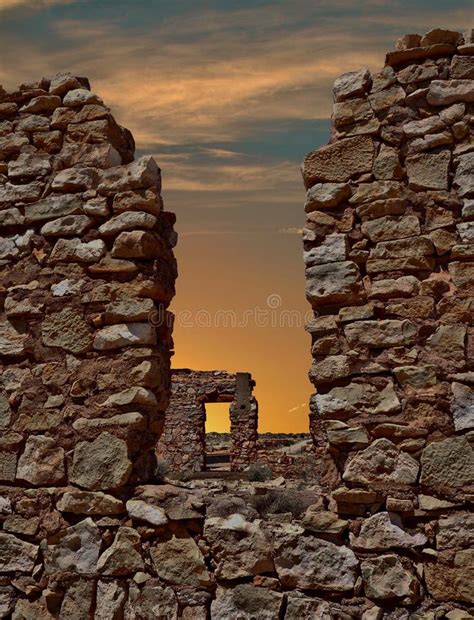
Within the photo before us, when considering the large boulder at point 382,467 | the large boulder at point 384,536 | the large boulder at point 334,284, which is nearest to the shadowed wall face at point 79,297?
the large boulder at point 334,284

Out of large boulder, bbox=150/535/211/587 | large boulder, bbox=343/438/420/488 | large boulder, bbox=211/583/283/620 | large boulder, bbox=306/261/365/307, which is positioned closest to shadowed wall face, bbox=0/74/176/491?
large boulder, bbox=150/535/211/587

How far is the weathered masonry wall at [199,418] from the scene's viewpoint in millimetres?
17312

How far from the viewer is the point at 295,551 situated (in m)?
3.92

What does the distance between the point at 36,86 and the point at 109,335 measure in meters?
1.84

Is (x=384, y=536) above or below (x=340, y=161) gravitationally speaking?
below

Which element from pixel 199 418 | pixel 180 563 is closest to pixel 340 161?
pixel 180 563

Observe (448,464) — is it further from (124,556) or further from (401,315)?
(124,556)

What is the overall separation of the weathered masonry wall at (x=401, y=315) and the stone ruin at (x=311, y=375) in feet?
0.03

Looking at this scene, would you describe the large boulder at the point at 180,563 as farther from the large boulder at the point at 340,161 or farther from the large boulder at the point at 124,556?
the large boulder at the point at 340,161

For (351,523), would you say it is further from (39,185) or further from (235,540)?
(39,185)

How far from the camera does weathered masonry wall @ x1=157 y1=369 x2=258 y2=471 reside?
17312 mm

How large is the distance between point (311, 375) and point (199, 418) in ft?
45.2

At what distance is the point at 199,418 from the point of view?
17.6 meters

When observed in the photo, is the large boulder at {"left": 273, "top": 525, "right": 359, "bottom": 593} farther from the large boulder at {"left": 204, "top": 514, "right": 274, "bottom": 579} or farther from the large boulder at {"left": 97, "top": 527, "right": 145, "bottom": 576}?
the large boulder at {"left": 97, "top": 527, "right": 145, "bottom": 576}
